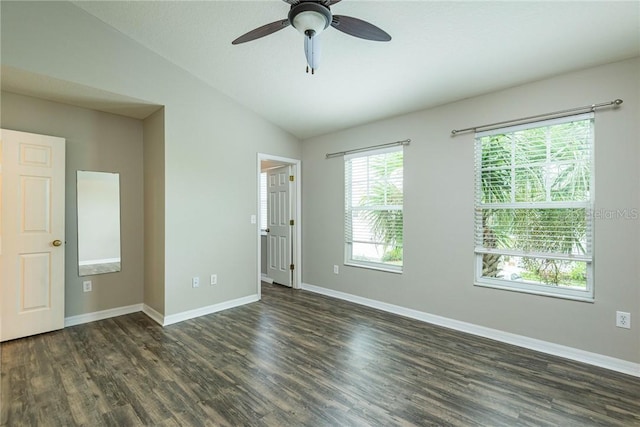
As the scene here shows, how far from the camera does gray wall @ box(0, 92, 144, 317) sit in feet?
10.8

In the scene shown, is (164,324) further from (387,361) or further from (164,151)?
(387,361)

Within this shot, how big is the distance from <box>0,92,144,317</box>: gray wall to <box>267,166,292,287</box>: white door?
207cm

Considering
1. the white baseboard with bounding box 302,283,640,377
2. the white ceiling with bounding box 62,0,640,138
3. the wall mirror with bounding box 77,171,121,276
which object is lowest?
the white baseboard with bounding box 302,283,640,377

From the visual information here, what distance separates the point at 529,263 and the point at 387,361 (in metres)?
1.71

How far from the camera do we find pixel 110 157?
12.4ft

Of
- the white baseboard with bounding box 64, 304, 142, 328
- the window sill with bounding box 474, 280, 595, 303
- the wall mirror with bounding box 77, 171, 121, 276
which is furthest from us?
the wall mirror with bounding box 77, 171, 121, 276

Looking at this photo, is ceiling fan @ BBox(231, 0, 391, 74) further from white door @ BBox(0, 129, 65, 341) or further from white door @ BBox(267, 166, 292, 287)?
white door @ BBox(267, 166, 292, 287)

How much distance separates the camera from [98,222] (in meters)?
3.69

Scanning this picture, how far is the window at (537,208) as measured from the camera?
2.71 meters

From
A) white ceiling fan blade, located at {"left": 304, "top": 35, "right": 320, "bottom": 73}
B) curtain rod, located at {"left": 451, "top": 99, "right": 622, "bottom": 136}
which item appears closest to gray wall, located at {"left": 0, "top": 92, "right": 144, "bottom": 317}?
white ceiling fan blade, located at {"left": 304, "top": 35, "right": 320, "bottom": 73}

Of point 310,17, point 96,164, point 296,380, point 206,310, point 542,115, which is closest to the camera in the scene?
point 310,17

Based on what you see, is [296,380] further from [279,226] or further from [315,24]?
[279,226]

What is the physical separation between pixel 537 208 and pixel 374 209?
6.10ft

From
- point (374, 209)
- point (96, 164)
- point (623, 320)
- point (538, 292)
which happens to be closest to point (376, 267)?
point (374, 209)
